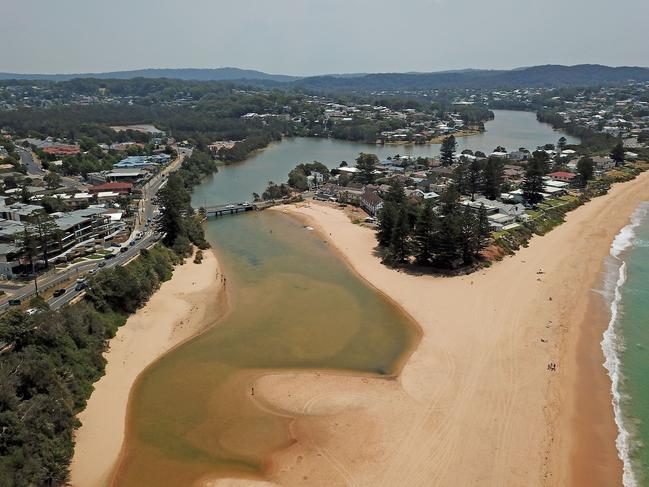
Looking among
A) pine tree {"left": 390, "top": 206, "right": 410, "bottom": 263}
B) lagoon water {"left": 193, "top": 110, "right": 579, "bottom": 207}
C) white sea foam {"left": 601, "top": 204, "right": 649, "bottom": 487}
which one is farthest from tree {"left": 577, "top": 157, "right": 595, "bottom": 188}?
pine tree {"left": 390, "top": 206, "right": 410, "bottom": 263}

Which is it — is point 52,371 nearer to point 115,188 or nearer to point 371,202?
point 371,202

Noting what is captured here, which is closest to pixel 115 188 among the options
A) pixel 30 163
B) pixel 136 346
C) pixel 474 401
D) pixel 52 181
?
pixel 52 181

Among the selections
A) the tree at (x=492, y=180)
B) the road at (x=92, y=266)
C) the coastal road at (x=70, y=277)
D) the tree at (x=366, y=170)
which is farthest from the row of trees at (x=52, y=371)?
the tree at (x=366, y=170)

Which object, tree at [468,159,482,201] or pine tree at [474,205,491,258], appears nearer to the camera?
pine tree at [474,205,491,258]

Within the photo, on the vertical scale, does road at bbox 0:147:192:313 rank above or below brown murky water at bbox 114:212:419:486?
above

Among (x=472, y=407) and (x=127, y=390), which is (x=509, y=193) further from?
(x=127, y=390)

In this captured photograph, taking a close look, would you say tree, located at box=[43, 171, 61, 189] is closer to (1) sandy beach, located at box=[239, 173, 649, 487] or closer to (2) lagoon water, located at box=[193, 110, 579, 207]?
(2) lagoon water, located at box=[193, 110, 579, 207]

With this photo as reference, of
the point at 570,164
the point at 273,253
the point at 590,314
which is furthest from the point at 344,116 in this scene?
the point at 590,314
